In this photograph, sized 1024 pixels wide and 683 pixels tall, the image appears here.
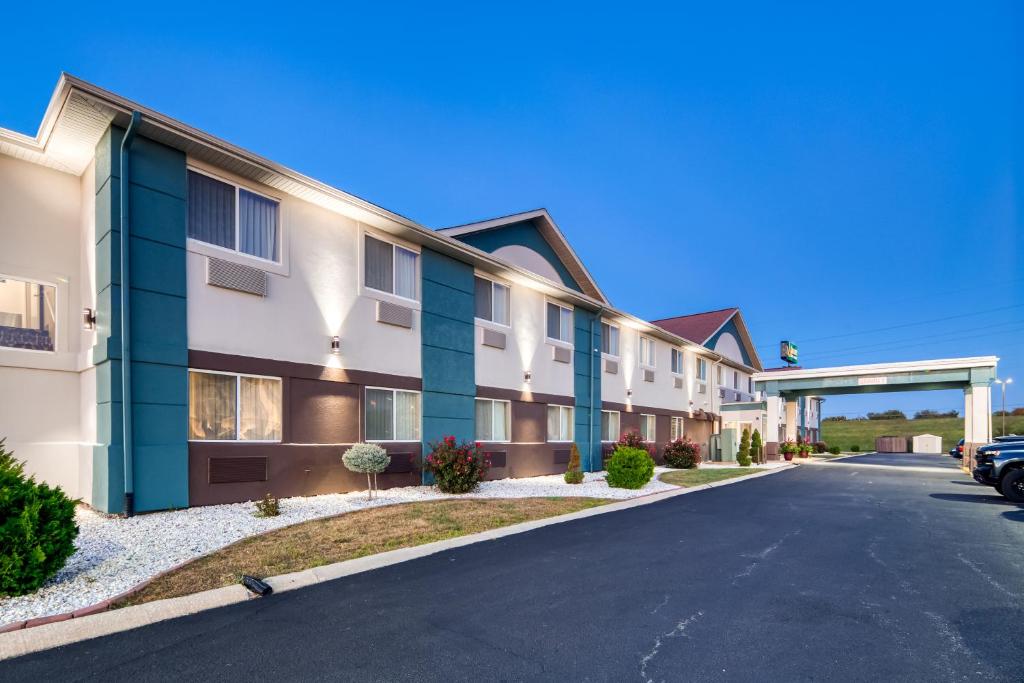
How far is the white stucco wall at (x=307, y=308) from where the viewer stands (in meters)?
10.7

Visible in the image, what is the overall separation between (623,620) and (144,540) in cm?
681

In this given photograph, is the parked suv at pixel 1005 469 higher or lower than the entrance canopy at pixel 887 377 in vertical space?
lower

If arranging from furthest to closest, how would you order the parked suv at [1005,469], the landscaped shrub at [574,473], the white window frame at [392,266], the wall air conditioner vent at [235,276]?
the landscaped shrub at [574,473]
the parked suv at [1005,469]
the white window frame at [392,266]
the wall air conditioner vent at [235,276]

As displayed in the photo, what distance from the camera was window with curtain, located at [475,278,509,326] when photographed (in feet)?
57.5

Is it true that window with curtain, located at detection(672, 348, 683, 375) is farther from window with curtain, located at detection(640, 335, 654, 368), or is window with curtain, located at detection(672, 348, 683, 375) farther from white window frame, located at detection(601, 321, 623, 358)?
white window frame, located at detection(601, 321, 623, 358)

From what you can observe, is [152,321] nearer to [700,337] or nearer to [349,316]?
[349,316]

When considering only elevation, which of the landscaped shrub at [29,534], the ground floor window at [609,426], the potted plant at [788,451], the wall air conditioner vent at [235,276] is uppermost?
the wall air conditioner vent at [235,276]

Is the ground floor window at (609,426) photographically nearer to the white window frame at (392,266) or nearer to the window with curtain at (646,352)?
the window with curtain at (646,352)

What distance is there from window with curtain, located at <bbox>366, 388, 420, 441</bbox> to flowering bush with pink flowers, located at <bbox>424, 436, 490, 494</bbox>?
89cm

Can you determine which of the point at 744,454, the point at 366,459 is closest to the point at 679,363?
the point at 744,454

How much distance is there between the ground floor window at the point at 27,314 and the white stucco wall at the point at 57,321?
0.49 ft

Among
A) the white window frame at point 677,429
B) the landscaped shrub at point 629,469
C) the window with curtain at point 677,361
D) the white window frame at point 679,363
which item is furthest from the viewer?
the window with curtain at point 677,361

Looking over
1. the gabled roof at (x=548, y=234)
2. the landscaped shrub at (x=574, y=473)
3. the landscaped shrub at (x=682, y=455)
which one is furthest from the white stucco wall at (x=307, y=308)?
the landscaped shrub at (x=682, y=455)

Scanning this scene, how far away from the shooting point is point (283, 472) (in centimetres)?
1161
